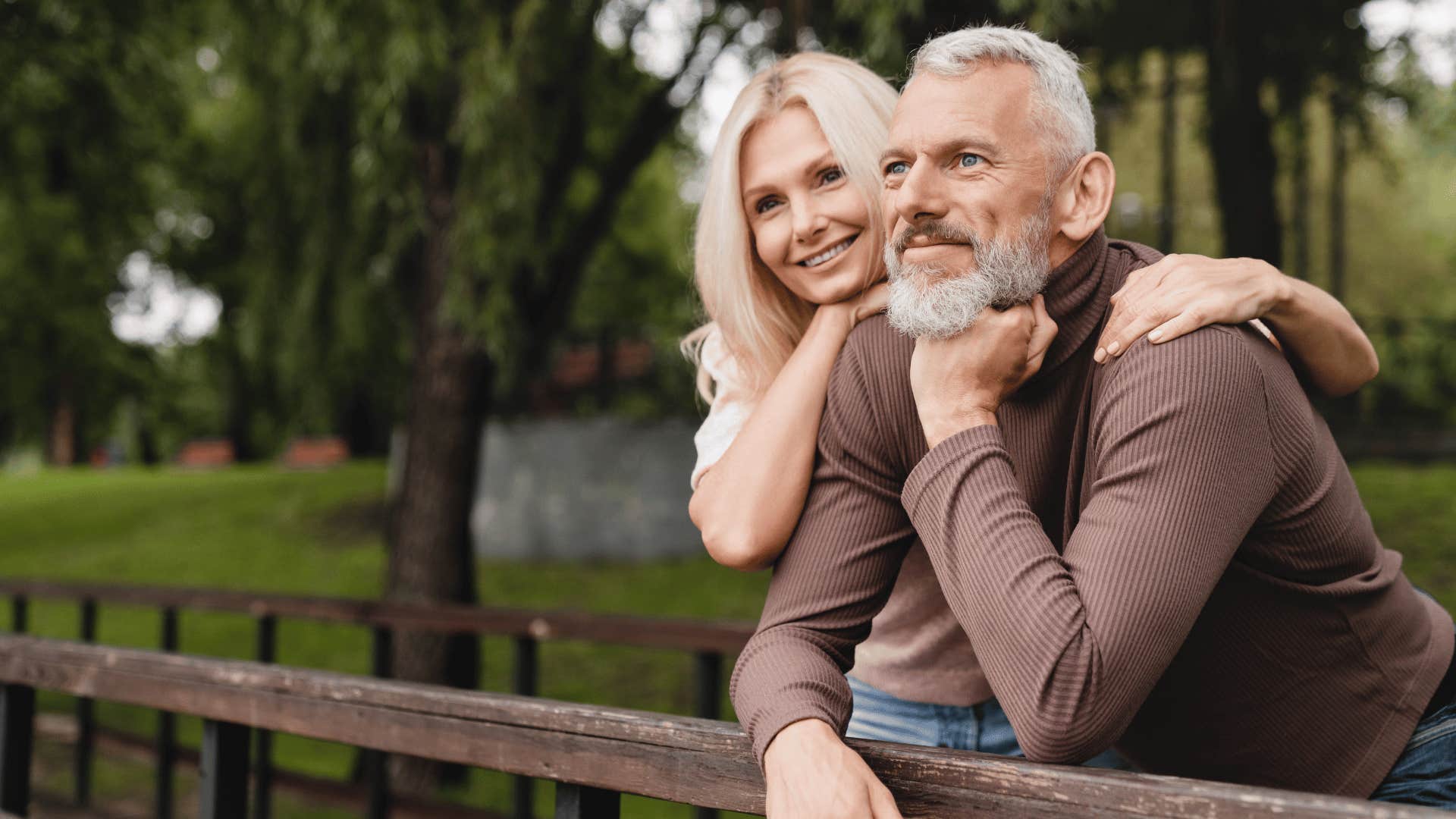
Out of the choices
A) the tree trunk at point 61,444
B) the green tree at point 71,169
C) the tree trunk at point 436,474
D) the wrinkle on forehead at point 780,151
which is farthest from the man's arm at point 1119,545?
the tree trunk at point 61,444

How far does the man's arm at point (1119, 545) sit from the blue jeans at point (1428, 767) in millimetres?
489

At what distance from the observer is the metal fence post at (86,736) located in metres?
5.82

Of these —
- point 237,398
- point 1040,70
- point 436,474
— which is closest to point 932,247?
point 1040,70

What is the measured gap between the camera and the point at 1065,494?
1.70m

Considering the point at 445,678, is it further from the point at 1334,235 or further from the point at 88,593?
the point at 1334,235

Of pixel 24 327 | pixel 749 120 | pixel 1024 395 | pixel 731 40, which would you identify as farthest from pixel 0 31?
pixel 24 327

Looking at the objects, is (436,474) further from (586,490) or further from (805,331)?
(586,490)

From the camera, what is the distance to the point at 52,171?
330 inches

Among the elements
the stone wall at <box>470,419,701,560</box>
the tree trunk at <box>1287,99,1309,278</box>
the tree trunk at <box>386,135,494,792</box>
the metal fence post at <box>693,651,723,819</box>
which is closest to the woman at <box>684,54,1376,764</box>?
the metal fence post at <box>693,651,723,819</box>

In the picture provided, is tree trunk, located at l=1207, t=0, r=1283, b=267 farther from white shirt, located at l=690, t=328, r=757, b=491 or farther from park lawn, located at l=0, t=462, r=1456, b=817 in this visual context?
white shirt, located at l=690, t=328, r=757, b=491

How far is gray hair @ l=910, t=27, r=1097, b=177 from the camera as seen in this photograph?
1.66 metres

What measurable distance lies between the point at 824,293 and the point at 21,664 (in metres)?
2.06

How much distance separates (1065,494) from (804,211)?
694 millimetres

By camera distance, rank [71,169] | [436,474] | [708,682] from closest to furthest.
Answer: [708,682] < [436,474] < [71,169]
